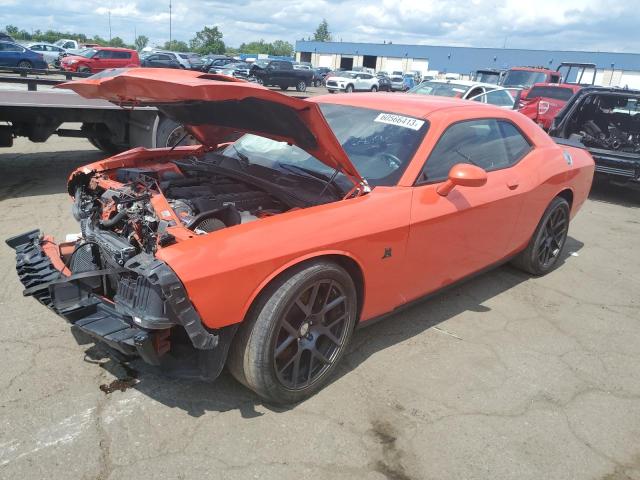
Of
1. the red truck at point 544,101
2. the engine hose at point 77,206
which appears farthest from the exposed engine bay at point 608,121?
the engine hose at point 77,206

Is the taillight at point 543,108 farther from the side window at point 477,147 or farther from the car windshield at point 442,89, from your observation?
the side window at point 477,147

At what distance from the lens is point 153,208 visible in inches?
113

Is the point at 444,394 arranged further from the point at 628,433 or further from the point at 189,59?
the point at 189,59

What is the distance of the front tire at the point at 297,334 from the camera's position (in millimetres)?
2451

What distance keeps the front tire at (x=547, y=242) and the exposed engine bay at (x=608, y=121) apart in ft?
15.2

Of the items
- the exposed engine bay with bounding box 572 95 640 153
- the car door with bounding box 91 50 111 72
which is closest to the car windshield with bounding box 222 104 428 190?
the exposed engine bay with bounding box 572 95 640 153

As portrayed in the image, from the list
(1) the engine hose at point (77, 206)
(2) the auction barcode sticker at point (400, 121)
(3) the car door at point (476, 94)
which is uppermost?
(3) the car door at point (476, 94)

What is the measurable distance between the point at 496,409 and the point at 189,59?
31.2 meters

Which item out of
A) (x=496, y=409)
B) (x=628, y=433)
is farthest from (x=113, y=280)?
(x=628, y=433)

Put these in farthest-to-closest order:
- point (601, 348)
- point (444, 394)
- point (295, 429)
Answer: point (601, 348) → point (444, 394) → point (295, 429)

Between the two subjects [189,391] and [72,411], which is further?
[189,391]

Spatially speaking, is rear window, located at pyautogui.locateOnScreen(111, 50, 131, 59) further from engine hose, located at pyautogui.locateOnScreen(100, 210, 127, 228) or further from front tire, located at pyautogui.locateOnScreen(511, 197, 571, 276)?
engine hose, located at pyautogui.locateOnScreen(100, 210, 127, 228)

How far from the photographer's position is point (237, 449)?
2.39m

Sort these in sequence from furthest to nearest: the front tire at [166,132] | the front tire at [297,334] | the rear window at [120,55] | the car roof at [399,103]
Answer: the rear window at [120,55] < the front tire at [166,132] < the car roof at [399,103] < the front tire at [297,334]
